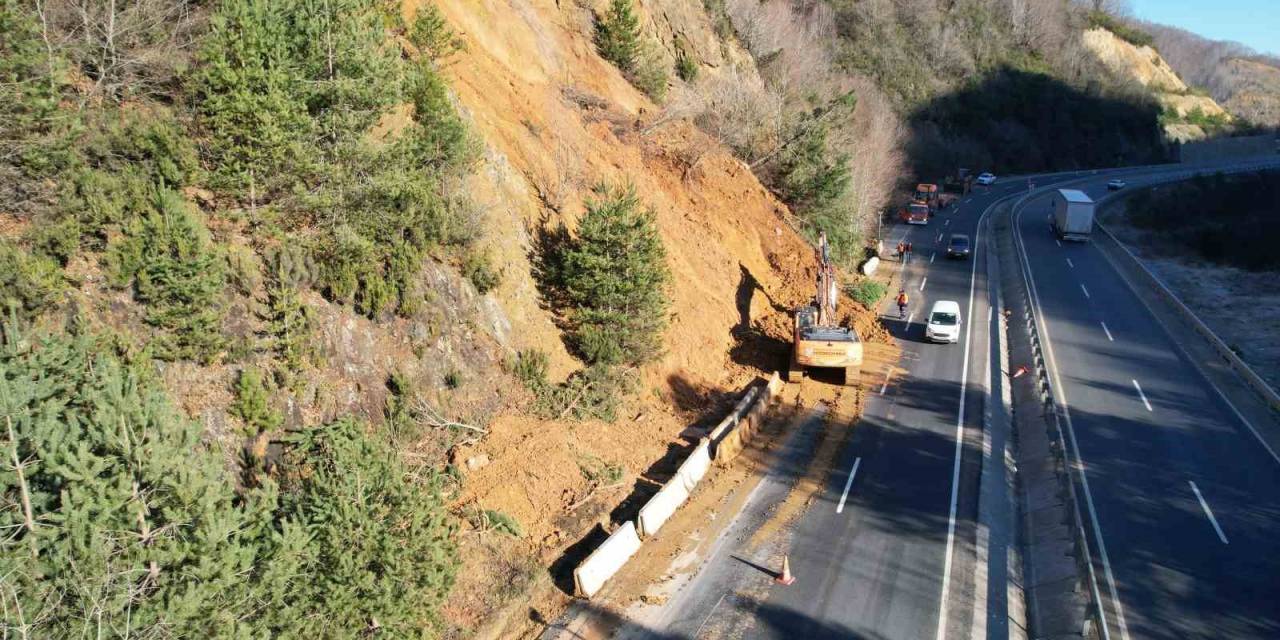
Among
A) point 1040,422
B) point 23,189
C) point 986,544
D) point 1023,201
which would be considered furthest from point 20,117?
point 1023,201

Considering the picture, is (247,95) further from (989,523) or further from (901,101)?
(901,101)

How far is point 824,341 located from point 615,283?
7.54 metres

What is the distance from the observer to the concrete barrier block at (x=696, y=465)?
63.2ft

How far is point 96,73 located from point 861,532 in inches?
751

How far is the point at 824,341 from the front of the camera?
2575cm

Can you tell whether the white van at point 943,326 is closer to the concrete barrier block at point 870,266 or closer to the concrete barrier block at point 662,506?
the concrete barrier block at point 870,266

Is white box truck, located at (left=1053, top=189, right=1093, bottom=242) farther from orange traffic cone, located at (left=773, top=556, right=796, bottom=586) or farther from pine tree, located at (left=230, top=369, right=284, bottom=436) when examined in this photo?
pine tree, located at (left=230, top=369, right=284, bottom=436)

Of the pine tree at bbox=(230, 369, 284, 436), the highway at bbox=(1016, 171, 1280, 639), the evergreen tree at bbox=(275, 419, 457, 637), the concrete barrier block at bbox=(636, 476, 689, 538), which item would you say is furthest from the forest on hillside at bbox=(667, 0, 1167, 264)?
the evergreen tree at bbox=(275, 419, 457, 637)

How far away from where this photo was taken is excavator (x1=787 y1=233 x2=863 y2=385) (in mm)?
25625

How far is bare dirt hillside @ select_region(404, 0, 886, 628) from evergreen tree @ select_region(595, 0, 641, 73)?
0.87 m

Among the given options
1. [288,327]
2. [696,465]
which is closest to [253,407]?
[288,327]

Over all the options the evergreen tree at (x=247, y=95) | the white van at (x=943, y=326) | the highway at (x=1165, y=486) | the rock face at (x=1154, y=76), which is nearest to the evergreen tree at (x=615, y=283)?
the evergreen tree at (x=247, y=95)

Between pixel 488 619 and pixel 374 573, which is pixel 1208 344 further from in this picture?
pixel 374 573

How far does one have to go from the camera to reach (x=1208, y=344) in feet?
102
